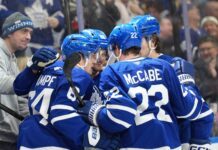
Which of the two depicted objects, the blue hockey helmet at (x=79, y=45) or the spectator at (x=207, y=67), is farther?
the spectator at (x=207, y=67)

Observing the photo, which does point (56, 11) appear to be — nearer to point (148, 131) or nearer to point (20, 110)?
point (20, 110)

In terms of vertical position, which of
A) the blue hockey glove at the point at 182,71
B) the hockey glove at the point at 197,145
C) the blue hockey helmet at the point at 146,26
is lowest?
the hockey glove at the point at 197,145

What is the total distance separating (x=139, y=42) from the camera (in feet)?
8.45

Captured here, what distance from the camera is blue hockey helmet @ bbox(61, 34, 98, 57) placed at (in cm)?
261

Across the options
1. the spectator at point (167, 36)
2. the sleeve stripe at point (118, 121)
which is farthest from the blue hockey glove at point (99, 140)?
the spectator at point (167, 36)

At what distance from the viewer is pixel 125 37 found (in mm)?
2547

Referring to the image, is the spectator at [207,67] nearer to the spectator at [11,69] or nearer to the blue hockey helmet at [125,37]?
the spectator at [11,69]

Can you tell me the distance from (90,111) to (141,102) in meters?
0.22

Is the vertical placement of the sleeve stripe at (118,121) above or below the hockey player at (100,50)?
below

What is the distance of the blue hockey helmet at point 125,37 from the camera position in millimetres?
2543

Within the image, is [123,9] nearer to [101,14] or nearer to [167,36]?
[101,14]

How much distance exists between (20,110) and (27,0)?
2.77 feet

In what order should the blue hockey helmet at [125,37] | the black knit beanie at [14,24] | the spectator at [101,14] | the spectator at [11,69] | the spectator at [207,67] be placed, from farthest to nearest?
the spectator at [207,67] → the spectator at [101,14] → the black knit beanie at [14,24] → the spectator at [11,69] → the blue hockey helmet at [125,37]

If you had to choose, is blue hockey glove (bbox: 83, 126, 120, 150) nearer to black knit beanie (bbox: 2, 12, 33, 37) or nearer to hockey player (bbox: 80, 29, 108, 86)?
hockey player (bbox: 80, 29, 108, 86)
